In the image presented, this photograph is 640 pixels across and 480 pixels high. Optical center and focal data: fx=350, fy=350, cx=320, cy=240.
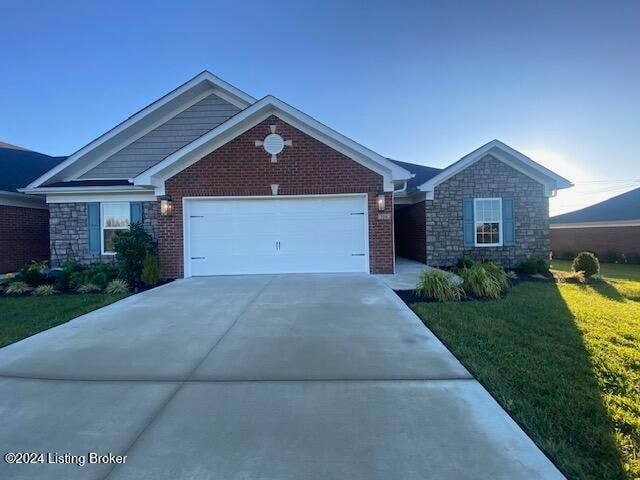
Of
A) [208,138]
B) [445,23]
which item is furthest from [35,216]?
[445,23]

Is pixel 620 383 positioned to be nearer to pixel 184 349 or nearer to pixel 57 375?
pixel 184 349

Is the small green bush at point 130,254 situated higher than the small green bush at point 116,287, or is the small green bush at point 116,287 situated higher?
the small green bush at point 130,254

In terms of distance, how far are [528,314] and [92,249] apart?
12.6 metres

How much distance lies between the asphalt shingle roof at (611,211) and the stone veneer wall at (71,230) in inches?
978

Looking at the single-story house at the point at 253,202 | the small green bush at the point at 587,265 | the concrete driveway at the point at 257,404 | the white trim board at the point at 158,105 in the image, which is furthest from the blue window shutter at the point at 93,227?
the small green bush at the point at 587,265

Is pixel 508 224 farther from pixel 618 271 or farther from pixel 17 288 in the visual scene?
pixel 17 288

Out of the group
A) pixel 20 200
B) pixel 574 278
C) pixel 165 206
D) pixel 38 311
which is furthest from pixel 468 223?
pixel 20 200

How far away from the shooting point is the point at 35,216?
13.3 meters

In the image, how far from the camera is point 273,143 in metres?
9.94

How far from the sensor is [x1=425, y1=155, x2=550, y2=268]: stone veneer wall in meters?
12.3

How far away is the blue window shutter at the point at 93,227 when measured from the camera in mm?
11633

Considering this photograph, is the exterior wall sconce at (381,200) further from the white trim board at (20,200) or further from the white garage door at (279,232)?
the white trim board at (20,200)

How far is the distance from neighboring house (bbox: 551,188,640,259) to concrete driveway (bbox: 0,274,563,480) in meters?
21.6

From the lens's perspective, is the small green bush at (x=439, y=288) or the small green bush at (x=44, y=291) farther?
the small green bush at (x=44, y=291)
